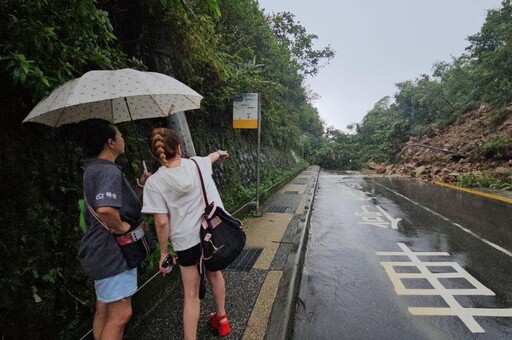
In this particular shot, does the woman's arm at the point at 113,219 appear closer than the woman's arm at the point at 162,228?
Yes

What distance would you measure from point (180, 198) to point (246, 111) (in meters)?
4.81

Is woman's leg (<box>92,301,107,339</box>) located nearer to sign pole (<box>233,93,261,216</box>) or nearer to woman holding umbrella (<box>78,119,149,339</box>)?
woman holding umbrella (<box>78,119,149,339</box>)

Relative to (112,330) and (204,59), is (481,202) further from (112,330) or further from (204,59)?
(112,330)

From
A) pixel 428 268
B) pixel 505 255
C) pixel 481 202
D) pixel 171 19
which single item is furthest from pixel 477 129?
pixel 171 19

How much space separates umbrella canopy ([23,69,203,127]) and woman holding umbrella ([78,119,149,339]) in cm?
25

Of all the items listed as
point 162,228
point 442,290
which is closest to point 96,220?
point 162,228

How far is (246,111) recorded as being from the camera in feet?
22.4

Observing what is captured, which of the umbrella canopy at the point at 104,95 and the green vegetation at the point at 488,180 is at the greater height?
the umbrella canopy at the point at 104,95

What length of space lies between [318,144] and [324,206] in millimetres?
35598

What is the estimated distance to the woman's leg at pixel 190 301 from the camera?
7.71ft

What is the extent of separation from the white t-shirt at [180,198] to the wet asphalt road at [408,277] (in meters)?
1.67

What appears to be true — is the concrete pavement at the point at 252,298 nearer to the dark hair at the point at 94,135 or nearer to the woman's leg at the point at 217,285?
the woman's leg at the point at 217,285

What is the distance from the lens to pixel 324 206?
9922 millimetres

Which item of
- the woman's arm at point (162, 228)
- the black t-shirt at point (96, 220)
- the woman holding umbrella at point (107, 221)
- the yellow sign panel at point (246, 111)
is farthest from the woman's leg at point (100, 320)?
the yellow sign panel at point (246, 111)
